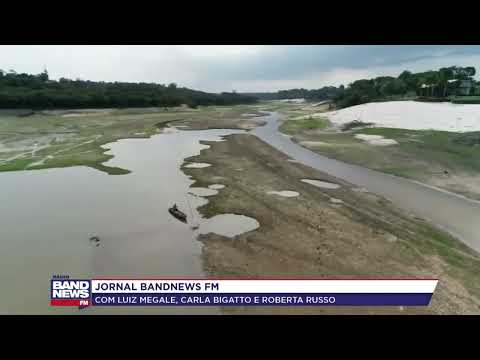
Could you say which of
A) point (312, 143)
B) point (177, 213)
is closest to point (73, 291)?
point (177, 213)

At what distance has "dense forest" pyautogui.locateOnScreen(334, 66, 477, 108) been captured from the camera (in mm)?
59312

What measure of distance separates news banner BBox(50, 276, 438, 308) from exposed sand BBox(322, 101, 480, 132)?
3416cm

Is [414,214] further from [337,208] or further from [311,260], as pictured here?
[311,260]

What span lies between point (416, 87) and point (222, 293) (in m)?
77.2

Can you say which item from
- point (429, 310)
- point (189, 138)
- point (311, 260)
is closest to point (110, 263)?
point (311, 260)

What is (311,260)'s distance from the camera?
9.49 m

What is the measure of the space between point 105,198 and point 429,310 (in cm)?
1470

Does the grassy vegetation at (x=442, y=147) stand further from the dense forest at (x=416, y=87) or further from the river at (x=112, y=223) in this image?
the dense forest at (x=416, y=87)

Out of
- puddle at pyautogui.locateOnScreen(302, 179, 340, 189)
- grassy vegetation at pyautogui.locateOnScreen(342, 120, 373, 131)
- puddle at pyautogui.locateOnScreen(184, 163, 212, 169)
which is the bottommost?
puddle at pyautogui.locateOnScreen(302, 179, 340, 189)

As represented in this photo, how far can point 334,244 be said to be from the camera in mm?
10484

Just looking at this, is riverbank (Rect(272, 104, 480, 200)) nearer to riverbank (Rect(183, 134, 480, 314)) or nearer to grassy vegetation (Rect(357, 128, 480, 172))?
grassy vegetation (Rect(357, 128, 480, 172))

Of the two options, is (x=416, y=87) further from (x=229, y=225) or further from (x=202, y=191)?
(x=229, y=225)

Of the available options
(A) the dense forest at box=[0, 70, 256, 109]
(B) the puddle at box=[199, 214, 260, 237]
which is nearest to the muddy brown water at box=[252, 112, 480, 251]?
(B) the puddle at box=[199, 214, 260, 237]

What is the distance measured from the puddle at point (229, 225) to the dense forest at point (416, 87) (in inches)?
2459
